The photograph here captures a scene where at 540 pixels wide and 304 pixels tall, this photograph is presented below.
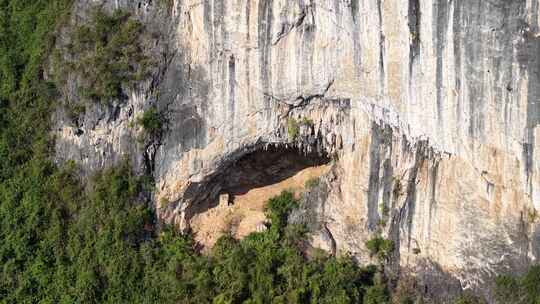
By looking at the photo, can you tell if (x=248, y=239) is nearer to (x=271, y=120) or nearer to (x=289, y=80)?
(x=271, y=120)

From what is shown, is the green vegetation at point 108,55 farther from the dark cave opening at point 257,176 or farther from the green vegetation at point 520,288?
the green vegetation at point 520,288

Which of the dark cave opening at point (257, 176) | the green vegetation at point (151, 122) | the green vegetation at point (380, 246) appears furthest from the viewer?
the dark cave opening at point (257, 176)

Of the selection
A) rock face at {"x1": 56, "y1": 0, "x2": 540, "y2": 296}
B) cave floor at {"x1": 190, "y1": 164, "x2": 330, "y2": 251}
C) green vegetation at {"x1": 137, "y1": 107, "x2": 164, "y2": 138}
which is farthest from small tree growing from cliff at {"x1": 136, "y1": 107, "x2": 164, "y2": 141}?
cave floor at {"x1": 190, "y1": 164, "x2": 330, "y2": 251}

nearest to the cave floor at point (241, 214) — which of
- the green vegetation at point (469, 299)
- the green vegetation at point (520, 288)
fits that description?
the green vegetation at point (469, 299)

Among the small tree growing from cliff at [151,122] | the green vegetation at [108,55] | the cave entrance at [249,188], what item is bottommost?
the cave entrance at [249,188]

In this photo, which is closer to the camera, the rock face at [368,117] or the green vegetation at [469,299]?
the rock face at [368,117]

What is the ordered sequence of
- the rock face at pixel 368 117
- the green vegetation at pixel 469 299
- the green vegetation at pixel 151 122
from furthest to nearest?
the green vegetation at pixel 151 122 → the green vegetation at pixel 469 299 → the rock face at pixel 368 117

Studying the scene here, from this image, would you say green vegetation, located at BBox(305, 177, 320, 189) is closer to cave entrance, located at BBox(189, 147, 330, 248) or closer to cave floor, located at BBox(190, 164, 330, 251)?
cave entrance, located at BBox(189, 147, 330, 248)

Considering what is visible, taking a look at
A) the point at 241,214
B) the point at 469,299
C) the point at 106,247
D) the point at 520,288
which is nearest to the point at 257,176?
the point at 241,214
